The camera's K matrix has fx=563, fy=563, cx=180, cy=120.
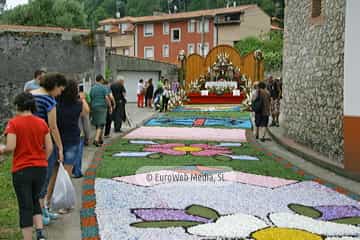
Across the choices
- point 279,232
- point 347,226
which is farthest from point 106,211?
point 347,226

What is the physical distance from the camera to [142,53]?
72.5 meters

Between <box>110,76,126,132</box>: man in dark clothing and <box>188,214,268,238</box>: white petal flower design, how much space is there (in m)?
10.7

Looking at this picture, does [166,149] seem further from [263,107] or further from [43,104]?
[43,104]

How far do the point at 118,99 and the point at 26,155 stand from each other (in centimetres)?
1183

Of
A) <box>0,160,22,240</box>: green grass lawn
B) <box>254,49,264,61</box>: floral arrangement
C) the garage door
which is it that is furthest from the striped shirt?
the garage door

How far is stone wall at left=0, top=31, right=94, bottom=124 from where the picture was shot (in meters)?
16.2

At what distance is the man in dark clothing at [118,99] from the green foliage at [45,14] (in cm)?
3158

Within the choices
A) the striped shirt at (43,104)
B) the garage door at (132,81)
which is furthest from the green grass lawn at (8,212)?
the garage door at (132,81)

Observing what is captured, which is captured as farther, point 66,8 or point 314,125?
point 66,8

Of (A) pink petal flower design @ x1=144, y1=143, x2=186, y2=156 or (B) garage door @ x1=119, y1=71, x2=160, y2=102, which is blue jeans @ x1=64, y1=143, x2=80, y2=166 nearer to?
(A) pink petal flower design @ x1=144, y1=143, x2=186, y2=156

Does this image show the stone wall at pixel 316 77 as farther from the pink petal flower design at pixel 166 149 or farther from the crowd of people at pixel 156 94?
the crowd of people at pixel 156 94

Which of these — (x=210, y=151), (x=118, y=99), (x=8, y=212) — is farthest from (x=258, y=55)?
(x=8, y=212)

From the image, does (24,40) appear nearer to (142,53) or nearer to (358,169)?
(358,169)

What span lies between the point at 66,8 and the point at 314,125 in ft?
134
